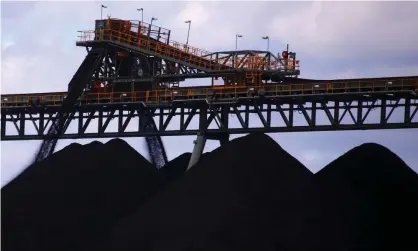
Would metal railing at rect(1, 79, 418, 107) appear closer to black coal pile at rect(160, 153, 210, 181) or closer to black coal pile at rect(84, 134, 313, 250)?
black coal pile at rect(84, 134, 313, 250)

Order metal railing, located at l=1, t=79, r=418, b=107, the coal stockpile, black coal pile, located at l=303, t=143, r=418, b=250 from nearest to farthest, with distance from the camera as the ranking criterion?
black coal pile, located at l=303, t=143, r=418, b=250
the coal stockpile
metal railing, located at l=1, t=79, r=418, b=107

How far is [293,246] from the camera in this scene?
48.3 meters

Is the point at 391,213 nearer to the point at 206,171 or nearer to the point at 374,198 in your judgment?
the point at 374,198

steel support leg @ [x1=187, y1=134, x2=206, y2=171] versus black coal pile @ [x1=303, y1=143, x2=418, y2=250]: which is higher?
steel support leg @ [x1=187, y1=134, x2=206, y2=171]

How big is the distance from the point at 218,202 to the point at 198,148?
8562 mm

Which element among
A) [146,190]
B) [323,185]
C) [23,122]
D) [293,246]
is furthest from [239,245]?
[23,122]

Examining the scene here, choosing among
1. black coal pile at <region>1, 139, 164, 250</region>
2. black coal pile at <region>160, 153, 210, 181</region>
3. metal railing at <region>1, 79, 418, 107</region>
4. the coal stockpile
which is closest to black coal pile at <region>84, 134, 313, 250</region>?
the coal stockpile

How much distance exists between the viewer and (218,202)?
168 ft

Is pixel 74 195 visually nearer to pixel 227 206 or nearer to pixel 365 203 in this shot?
pixel 227 206

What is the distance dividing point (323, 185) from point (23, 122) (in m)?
20.2

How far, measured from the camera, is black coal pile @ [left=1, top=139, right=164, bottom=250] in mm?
54250

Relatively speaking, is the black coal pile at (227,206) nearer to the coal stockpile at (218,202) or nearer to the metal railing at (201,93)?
the coal stockpile at (218,202)

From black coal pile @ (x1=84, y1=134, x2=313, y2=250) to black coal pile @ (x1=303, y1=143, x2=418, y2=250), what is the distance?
1049 millimetres

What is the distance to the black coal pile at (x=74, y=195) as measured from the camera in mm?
54250
